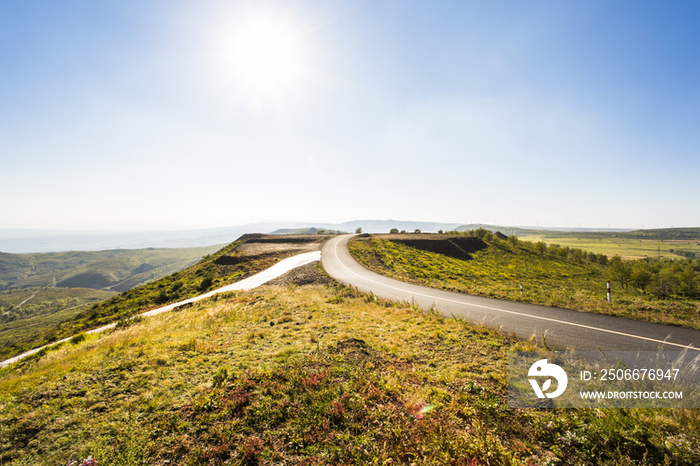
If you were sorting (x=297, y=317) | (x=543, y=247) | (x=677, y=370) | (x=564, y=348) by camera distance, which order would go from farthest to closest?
1. (x=543, y=247)
2. (x=297, y=317)
3. (x=564, y=348)
4. (x=677, y=370)

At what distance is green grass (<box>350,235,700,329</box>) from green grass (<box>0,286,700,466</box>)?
26.7 feet

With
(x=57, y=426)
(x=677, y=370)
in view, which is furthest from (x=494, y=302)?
(x=57, y=426)

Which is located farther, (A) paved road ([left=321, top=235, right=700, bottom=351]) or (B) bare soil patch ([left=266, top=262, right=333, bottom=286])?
(B) bare soil patch ([left=266, top=262, right=333, bottom=286])

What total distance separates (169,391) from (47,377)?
390 cm

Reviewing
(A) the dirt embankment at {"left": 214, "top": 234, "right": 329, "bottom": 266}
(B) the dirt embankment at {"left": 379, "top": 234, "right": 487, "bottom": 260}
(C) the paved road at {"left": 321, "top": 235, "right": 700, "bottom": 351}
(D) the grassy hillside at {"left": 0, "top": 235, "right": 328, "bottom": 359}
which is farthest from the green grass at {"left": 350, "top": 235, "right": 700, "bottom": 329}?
(D) the grassy hillside at {"left": 0, "top": 235, "right": 328, "bottom": 359}

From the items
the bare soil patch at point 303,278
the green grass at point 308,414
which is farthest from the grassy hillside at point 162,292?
the green grass at point 308,414

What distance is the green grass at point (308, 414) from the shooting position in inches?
166

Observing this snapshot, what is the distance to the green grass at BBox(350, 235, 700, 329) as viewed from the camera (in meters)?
11.9

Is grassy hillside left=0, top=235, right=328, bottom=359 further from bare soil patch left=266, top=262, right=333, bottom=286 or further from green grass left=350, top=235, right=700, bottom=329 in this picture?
green grass left=350, top=235, right=700, bottom=329

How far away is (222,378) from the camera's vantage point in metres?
6.50

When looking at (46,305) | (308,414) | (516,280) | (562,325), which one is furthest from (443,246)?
(46,305)

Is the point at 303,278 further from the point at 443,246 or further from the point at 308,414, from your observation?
the point at 443,246

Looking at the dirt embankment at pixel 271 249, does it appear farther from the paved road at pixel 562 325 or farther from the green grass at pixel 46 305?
the green grass at pixel 46 305

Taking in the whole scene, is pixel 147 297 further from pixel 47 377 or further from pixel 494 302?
pixel 494 302
